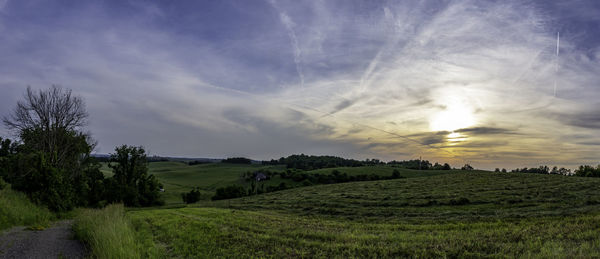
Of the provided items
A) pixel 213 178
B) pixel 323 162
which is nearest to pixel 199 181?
pixel 213 178

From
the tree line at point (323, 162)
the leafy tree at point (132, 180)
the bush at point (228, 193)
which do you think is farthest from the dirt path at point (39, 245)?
the tree line at point (323, 162)

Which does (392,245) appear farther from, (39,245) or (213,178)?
(213,178)

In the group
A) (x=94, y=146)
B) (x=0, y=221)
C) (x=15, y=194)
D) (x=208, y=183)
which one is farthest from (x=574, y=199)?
(x=208, y=183)

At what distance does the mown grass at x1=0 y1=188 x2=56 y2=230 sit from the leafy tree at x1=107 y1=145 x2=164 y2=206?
34.9 meters

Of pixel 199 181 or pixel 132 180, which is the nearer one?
pixel 132 180

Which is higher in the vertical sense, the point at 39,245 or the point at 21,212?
the point at 39,245

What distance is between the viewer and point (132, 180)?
6116 centimetres

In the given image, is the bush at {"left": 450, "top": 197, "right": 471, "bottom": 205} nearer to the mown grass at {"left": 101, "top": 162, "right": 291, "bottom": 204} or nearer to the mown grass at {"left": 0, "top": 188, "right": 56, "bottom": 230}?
the mown grass at {"left": 0, "top": 188, "right": 56, "bottom": 230}

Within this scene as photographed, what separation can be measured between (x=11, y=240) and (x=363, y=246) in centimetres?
1603

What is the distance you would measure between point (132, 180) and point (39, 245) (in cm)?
5472

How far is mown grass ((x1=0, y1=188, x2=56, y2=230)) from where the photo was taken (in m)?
18.0

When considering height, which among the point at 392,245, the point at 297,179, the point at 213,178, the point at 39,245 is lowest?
the point at 213,178

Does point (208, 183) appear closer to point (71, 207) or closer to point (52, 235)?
point (71, 207)

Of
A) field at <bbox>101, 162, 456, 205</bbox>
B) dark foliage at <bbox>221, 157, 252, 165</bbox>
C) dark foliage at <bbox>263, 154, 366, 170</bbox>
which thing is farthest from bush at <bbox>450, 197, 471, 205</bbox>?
dark foliage at <bbox>221, 157, 252, 165</bbox>
